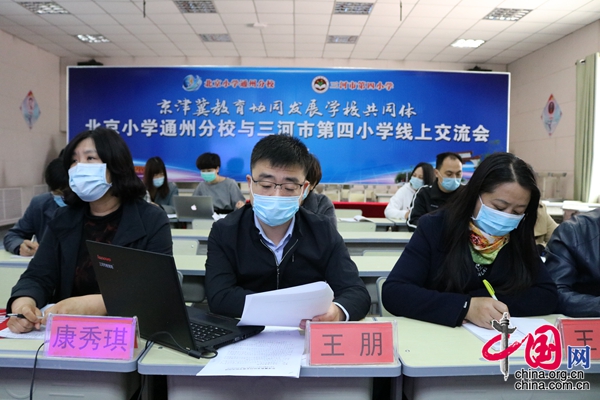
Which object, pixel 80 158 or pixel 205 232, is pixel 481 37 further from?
pixel 80 158

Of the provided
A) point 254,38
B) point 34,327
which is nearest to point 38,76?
point 254,38

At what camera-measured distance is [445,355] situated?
1.20 metres

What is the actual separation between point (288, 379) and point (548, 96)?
797 centimetres

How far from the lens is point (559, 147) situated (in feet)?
24.2

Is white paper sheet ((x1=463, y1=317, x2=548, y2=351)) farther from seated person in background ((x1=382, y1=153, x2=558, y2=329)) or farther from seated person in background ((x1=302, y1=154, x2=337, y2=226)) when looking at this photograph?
seated person in background ((x1=302, y1=154, x2=337, y2=226))

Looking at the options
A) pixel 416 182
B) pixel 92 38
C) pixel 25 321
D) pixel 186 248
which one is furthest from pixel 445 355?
pixel 92 38

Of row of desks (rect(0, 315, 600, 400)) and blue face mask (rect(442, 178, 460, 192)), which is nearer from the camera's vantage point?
row of desks (rect(0, 315, 600, 400))

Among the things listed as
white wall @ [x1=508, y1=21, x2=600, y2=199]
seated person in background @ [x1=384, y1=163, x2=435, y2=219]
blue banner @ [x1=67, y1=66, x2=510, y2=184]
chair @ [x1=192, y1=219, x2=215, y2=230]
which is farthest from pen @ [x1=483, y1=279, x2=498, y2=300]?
white wall @ [x1=508, y1=21, x2=600, y2=199]

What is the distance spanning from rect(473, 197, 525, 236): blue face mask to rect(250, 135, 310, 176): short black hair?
62cm

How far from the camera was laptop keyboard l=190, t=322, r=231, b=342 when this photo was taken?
48.9 inches

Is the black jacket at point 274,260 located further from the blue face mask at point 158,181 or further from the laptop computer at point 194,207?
the blue face mask at point 158,181

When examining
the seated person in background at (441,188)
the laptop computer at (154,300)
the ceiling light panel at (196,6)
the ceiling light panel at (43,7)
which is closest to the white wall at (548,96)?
the seated person in background at (441,188)

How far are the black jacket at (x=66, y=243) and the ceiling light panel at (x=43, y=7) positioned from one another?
18.7 ft

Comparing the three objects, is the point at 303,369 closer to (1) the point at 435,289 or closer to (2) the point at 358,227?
(1) the point at 435,289
